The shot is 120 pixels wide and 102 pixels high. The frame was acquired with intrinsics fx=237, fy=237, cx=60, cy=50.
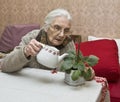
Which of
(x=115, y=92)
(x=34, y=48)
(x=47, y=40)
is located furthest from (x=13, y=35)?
(x=34, y=48)

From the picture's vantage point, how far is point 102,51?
2.21 m

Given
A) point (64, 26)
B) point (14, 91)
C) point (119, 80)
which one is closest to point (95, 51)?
point (119, 80)

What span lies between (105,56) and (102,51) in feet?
0.29

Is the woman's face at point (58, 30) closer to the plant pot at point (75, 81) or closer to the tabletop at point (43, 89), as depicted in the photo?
the tabletop at point (43, 89)

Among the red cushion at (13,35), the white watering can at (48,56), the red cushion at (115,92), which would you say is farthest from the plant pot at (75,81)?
the red cushion at (13,35)

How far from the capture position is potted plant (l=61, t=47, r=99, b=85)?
1.12 m

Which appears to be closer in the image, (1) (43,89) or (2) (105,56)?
(1) (43,89)

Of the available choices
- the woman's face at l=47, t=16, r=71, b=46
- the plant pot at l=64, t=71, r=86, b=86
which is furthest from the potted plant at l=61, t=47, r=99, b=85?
the woman's face at l=47, t=16, r=71, b=46

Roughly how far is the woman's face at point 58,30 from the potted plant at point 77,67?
1.03ft

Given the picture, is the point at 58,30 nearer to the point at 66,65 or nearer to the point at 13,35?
the point at 66,65

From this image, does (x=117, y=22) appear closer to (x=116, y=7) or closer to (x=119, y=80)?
(x=116, y=7)

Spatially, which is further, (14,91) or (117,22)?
(117,22)

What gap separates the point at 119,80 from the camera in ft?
6.83

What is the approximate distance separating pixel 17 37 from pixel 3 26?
0.50 meters
